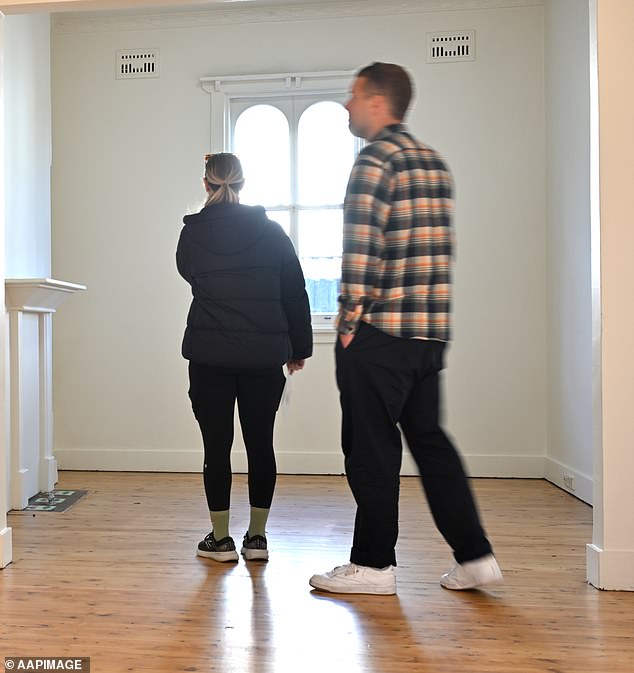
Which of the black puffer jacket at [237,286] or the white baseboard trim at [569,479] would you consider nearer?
the black puffer jacket at [237,286]

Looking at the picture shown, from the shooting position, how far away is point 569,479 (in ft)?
13.5

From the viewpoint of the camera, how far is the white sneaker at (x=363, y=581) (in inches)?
93.6

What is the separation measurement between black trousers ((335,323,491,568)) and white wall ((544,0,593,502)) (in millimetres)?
1729

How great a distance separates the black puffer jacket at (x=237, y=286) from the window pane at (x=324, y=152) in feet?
7.46

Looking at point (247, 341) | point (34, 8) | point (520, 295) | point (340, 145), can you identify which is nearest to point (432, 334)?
point (247, 341)

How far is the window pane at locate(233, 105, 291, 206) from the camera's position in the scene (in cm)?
495

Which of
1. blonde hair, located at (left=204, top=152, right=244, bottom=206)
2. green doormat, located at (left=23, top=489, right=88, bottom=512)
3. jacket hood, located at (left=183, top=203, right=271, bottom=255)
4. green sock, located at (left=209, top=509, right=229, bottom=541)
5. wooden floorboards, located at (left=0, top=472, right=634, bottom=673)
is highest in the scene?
blonde hair, located at (left=204, top=152, right=244, bottom=206)

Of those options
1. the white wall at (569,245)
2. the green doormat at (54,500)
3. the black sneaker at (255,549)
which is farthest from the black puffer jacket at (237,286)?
the white wall at (569,245)

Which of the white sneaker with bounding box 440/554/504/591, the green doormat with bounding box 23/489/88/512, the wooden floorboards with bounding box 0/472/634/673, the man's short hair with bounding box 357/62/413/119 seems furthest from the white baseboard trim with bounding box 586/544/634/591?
the green doormat with bounding box 23/489/88/512

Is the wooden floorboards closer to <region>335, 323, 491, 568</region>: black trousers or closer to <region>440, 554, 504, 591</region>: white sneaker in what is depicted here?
<region>440, 554, 504, 591</region>: white sneaker

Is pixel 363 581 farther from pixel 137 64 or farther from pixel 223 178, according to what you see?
pixel 137 64

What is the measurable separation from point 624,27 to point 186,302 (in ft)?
10.2

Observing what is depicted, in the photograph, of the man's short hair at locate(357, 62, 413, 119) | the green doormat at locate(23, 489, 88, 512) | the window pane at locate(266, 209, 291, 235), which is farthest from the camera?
the window pane at locate(266, 209, 291, 235)

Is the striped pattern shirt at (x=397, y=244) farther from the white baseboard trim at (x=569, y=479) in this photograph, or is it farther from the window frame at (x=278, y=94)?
the window frame at (x=278, y=94)
